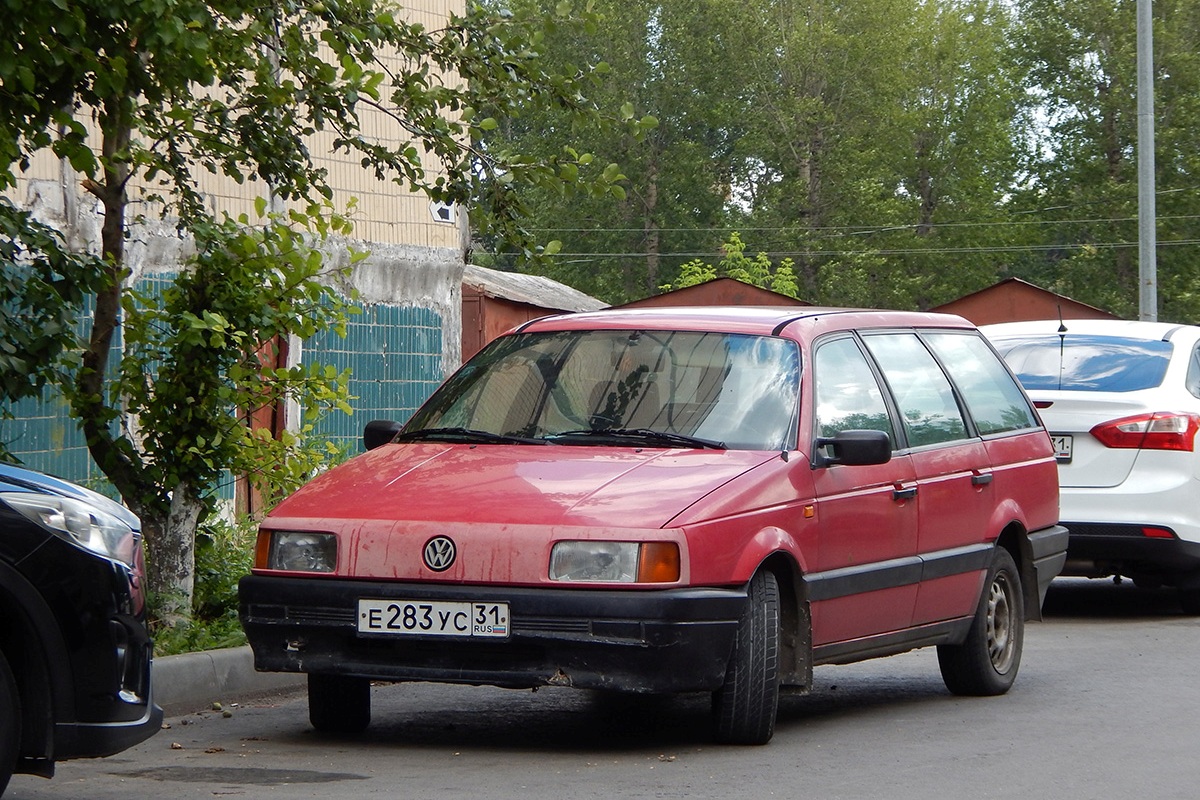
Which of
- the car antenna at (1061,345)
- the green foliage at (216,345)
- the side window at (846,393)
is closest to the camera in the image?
the side window at (846,393)

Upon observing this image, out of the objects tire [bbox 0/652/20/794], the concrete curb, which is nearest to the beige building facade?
the concrete curb

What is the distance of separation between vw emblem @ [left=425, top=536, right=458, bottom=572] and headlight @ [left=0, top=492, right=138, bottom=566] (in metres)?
1.18

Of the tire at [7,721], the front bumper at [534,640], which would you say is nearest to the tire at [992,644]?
the front bumper at [534,640]

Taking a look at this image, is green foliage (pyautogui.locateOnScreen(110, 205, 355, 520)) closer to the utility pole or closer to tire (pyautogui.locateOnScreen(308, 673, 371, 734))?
tire (pyautogui.locateOnScreen(308, 673, 371, 734))

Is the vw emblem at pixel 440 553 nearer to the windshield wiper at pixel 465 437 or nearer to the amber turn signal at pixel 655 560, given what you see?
the amber turn signal at pixel 655 560

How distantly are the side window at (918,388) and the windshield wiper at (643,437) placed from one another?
4.45 feet

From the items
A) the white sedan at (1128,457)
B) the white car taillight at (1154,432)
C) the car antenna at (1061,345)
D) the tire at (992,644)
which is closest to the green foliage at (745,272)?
the car antenna at (1061,345)

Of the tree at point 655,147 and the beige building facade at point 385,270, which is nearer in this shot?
the beige building facade at point 385,270

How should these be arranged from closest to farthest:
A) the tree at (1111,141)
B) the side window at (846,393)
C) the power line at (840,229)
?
the side window at (846,393), the tree at (1111,141), the power line at (840,229)

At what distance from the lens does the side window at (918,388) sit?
8227 millimetres

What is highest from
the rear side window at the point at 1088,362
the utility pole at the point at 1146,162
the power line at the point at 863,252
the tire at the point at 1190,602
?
the power line at the point at 863,252

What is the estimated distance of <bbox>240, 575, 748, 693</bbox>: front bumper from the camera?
6301 millimetres

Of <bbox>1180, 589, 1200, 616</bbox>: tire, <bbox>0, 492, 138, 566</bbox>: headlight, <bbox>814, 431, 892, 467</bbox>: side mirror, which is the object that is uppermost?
<bbox>814, 431, 892, 467</bbox>: side mirror

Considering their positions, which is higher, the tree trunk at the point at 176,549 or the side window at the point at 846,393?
the side window at the point at 846,393
